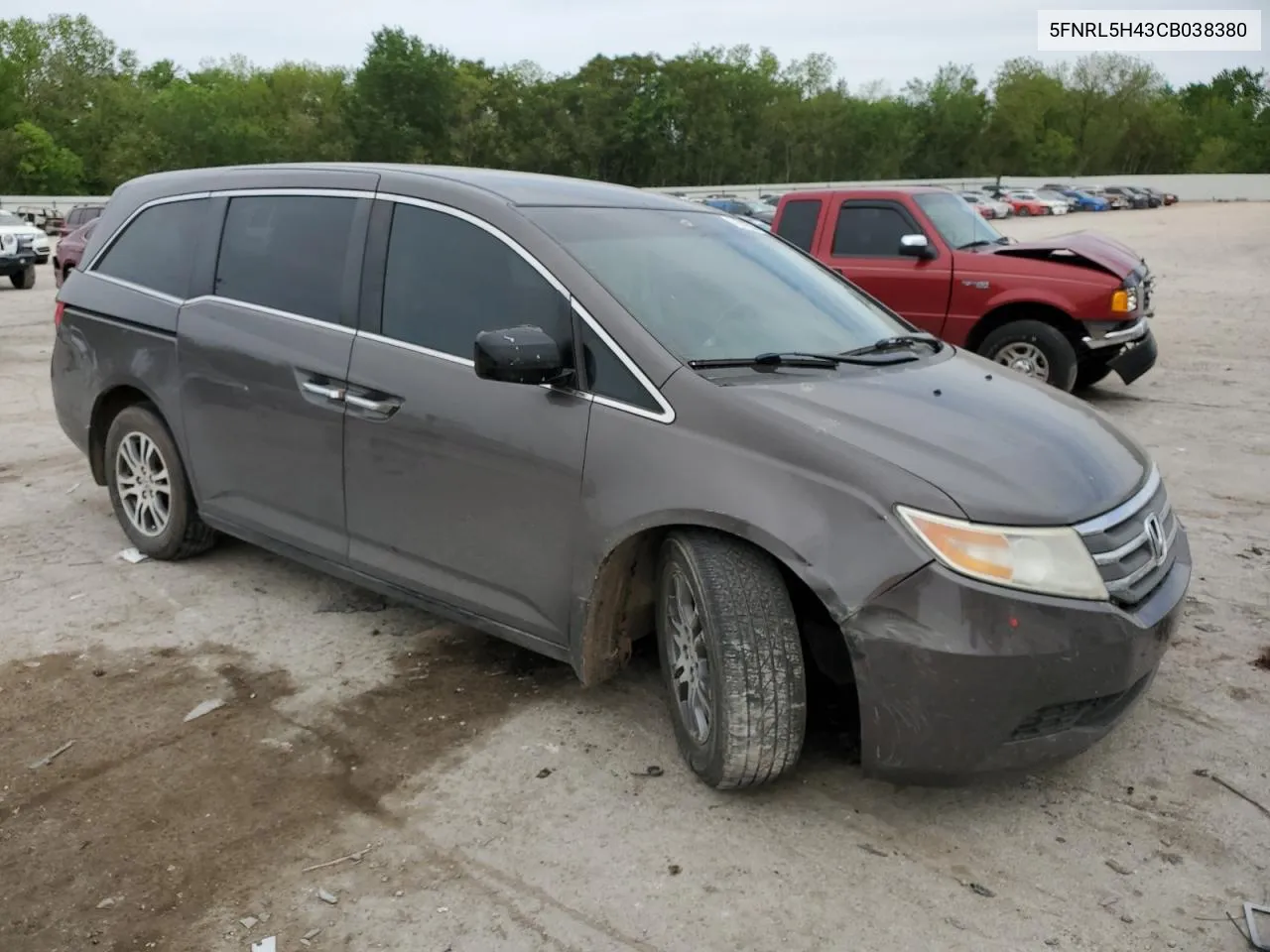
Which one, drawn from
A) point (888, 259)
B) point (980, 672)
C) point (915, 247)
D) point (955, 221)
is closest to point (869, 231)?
point (888, 259)

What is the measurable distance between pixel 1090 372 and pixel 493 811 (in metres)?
7.92

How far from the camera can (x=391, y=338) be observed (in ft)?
13.0

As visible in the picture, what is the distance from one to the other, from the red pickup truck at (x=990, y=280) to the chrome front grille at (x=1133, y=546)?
5668 millimetres

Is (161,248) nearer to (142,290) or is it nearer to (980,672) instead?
(142,290)

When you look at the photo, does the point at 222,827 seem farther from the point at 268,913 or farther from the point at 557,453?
the point at 557,453

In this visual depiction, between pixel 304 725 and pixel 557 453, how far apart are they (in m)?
1.29

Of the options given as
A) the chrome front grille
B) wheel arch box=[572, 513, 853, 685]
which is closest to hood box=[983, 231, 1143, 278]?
the chrome front grille

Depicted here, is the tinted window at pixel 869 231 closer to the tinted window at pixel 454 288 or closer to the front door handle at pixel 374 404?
the tinted window at pixel 454 288

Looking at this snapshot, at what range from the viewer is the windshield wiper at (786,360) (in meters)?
3.44

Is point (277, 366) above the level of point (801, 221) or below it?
below

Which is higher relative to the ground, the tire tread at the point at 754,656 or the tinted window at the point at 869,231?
the tinted window at the point at 869,231

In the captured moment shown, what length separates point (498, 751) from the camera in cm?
357

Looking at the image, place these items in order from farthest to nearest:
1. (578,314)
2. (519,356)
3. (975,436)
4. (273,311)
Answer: (273,311) < (578,314) < (519,356) < (975,436)

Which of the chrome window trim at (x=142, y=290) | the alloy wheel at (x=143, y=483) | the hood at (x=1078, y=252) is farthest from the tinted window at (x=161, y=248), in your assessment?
the hood at (x=1078, y=252)
